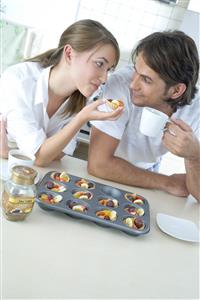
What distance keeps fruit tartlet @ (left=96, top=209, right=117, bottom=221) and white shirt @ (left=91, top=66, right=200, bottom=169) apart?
1.47ft

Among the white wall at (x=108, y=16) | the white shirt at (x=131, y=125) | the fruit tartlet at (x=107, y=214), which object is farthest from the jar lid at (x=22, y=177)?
the white wall at (x=108, y=16)

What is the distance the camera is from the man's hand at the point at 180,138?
128 cm

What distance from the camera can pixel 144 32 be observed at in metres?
2.76

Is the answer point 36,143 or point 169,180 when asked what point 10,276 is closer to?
point 36,143

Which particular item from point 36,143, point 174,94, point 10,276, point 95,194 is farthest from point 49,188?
point 174,94

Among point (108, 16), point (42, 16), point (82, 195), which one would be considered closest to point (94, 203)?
point (82, 195)

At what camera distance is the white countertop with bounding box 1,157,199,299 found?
0.71 metres

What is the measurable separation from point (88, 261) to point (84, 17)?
2339mm

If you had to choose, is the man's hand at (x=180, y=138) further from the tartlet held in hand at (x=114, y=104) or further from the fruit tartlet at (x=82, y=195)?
the fruit tartlet at (x=82, y=195)

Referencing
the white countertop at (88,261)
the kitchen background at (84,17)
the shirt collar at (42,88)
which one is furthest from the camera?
the kitchen background at (84,17)

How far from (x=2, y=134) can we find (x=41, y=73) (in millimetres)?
330

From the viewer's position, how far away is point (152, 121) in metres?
1.14

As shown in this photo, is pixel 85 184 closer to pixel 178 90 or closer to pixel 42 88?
pixel 42 88

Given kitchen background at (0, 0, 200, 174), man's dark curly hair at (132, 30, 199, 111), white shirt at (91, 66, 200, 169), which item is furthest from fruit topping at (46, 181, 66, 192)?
kitchen background at (0, 0, 200, 174)
